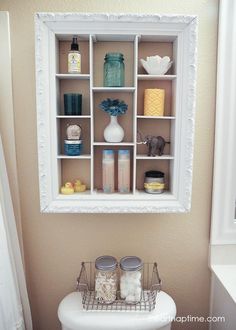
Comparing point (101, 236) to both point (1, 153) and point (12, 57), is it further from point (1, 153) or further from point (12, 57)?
point (12, 57)

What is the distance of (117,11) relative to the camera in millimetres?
1089

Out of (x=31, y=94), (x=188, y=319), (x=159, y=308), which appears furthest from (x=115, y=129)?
(x=188, y=319)

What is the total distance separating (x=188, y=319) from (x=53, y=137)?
3.60 feet

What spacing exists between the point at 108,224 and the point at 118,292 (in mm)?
300

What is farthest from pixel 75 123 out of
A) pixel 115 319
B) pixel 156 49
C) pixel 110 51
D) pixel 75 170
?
pixel 115 319

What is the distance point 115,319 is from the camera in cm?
103

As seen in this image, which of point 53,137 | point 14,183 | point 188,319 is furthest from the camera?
point 188,319

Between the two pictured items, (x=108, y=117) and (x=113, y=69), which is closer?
(x=113, y=69)

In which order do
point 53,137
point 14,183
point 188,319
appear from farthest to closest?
point 188,319 < point 14,183 < point 53,137

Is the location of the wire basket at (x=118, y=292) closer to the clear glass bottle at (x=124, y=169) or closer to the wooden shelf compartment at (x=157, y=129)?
the clear glass bottle at (x=124, y=169)

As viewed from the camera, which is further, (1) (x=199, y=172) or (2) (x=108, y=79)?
(1) (x=199, y=172)

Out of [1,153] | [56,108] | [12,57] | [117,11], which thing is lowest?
[1,153]

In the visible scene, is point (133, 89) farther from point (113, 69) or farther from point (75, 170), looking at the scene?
point (75, 170)

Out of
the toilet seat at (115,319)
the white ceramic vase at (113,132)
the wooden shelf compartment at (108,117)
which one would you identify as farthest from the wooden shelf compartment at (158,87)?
the toilet seat at (115,319)
